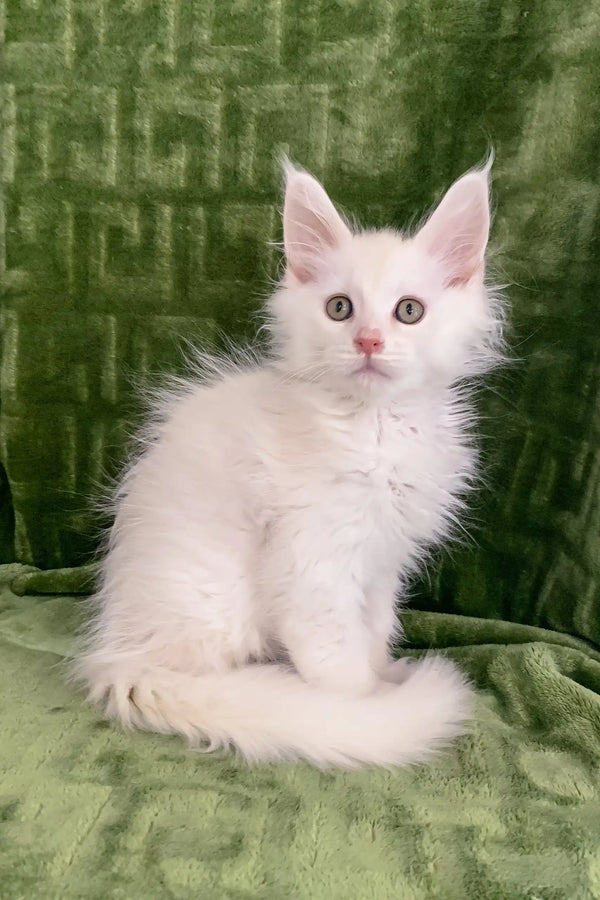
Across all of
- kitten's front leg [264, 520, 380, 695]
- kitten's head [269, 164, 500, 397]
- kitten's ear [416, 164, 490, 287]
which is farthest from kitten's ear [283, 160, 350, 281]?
kitten's front leg [264, 520, 380, 695]

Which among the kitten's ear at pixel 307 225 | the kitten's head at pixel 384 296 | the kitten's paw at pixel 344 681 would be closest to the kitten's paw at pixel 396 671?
the kitten's paw at pixel 344 681

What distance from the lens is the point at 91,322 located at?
4.82 feet

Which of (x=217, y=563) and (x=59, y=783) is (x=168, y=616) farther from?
(x=59, y=783)

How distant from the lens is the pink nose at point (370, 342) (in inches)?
41.2

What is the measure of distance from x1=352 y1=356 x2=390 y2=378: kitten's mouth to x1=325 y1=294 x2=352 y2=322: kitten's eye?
0.11 metres

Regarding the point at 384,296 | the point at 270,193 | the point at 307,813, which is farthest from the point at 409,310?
the point at 307,813

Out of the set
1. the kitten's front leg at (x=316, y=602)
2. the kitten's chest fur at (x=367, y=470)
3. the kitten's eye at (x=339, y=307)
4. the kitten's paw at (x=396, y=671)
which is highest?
the kitten's eye at (x=339, y=307)

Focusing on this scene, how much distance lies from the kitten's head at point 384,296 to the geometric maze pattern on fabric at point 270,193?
185 millimetres

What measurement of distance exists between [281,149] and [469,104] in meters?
0.36

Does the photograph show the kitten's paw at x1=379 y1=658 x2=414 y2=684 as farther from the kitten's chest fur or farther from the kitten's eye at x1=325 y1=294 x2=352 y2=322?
the kitten's eye at x1=325 y1=294 x2=352 y2=322

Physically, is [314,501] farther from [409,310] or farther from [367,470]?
[409,310]

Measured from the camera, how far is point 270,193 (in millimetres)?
1396

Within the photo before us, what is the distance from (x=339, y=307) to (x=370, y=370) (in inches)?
5.5

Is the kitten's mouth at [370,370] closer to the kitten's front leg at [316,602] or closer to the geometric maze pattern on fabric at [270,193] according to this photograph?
the kitten's front leg at [316,602]
